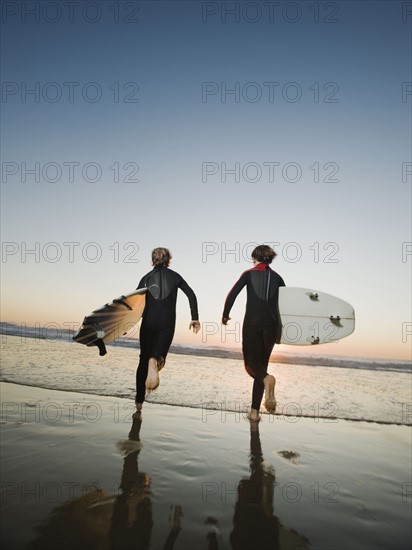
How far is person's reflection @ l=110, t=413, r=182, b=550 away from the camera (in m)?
1.87

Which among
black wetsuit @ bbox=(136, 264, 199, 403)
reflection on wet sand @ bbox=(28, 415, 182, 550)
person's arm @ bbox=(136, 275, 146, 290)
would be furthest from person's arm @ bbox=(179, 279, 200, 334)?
reflection on wet sand @ bbox=(28, 415, 182, 550)

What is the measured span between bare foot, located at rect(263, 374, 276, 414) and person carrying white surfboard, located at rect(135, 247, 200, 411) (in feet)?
4.28

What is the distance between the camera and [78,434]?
12.8 feet

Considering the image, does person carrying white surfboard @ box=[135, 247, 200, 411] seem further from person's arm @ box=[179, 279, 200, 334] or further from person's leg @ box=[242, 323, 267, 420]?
person's leg @ box=[242, 323, 267, 420]

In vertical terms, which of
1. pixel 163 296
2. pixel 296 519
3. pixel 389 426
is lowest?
pixel 389 426

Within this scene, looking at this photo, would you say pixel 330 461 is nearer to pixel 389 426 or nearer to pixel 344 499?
pixel 344 499

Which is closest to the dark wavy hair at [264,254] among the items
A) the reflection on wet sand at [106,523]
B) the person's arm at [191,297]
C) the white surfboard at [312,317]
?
the white surfboard at [312,317]

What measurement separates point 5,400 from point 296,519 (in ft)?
16.4

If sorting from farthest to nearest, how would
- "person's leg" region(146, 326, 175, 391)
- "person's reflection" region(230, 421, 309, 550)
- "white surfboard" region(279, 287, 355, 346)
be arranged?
"white surfboard" region(279, 287, 355, 346) < "person's leg" region(146, 326, 175, 391) < "person's reflection" region(230, 421, 309, 550)

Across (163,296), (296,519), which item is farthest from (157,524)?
(163,296)

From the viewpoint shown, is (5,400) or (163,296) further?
(5,400)

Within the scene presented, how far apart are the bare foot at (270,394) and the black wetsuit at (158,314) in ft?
4.79

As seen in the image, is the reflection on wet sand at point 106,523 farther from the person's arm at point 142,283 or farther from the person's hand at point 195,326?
the person's arm at point 142,283

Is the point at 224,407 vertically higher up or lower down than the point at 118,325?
lower down
